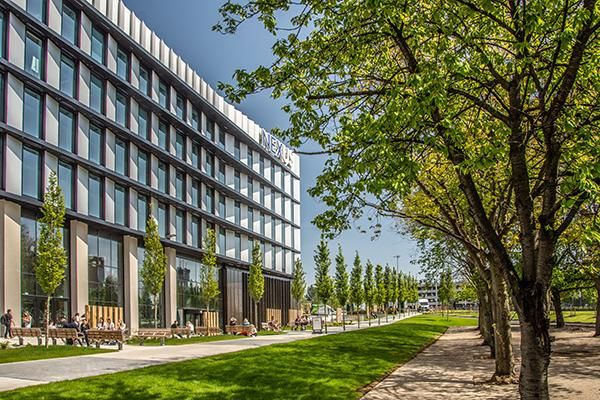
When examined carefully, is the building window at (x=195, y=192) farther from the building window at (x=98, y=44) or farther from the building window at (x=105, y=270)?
the building window at (x=98, y=44)

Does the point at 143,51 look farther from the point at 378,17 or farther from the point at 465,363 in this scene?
the point at 378,17

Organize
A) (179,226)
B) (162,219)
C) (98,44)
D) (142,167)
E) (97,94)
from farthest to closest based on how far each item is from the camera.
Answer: (179,226) → (162,219) → (142,167) → (98,44) → (97,94)

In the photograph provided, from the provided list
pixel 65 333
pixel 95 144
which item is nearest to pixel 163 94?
pixel 95 144

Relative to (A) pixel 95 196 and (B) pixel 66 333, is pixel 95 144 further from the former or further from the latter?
(B) pixel 66 333

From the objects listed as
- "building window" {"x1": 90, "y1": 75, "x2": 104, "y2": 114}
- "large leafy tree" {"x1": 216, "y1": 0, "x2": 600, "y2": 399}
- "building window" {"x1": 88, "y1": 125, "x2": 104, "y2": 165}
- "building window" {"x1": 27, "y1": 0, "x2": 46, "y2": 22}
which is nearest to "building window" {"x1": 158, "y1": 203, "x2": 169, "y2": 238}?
"building window" {"x1": 88, "y1": 125, "x2": 104, "y2": 165}

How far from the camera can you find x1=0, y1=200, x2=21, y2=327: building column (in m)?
30.6

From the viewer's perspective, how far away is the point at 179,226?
5050 cm

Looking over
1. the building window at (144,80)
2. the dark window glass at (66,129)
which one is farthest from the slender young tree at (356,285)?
the dark window glass at (66,129)

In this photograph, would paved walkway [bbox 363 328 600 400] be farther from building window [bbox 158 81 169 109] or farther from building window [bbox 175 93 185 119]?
building window [bbox 175 93 185 119]

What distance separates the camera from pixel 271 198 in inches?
2837

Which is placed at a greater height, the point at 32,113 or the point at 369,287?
the point at 32,113

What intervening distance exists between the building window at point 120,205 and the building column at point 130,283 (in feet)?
4.57

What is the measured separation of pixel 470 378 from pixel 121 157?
95.6ft

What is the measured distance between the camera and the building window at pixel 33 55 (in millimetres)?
32844
